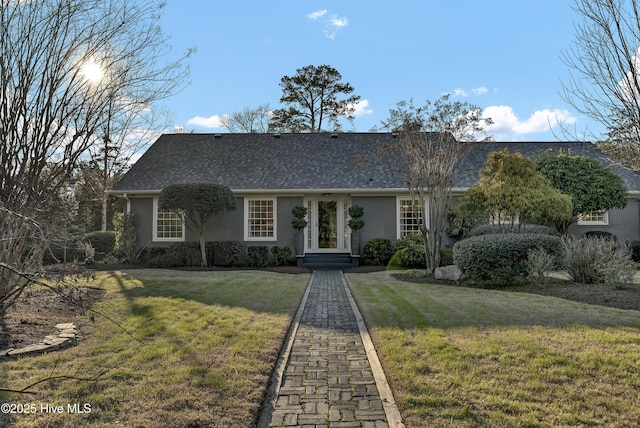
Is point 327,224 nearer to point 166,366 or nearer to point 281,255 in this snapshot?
point 281,255

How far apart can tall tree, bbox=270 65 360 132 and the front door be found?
14.6 meters

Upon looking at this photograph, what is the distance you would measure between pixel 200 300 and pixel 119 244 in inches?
400

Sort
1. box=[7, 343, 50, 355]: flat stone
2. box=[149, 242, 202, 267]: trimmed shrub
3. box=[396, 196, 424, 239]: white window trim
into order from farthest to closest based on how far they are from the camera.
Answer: box=[396, 196, 424, 239]: white window trim, box=[149, 242, 202, 267]: trimmed shrub, box=[7, 343, 50, 355]: flat stone

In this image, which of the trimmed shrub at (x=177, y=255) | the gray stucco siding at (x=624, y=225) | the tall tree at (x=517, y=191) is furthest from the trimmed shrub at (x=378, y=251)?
the gray stucco siding at (x=624, y=225)

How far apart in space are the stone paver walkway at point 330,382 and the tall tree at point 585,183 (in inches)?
448

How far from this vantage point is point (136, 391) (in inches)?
136

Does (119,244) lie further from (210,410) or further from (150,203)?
(210,410)

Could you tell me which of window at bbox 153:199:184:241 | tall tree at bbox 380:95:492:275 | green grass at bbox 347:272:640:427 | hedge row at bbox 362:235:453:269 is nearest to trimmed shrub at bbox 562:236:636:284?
green grass at bbox 347:272:640:427

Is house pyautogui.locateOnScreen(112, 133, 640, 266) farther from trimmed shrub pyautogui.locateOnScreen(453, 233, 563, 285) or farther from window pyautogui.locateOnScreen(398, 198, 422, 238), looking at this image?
trimmed shrub pyautogui.locateOnScreen(453, 233, 563, 285)

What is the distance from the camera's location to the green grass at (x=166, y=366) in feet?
10.2

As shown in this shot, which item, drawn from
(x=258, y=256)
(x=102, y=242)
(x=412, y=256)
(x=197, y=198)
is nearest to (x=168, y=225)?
(x=197, y=198)

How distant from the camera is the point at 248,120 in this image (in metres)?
32.9

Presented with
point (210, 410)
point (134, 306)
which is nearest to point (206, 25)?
point (134, 306)

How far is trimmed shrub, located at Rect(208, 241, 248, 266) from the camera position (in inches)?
608
